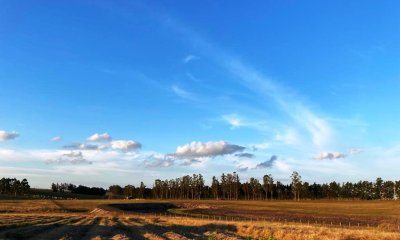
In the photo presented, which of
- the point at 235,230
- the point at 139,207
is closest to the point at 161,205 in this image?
the point at 139,207

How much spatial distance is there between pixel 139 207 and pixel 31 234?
9974 centimetres

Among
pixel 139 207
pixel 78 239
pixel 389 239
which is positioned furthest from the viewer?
pixel 139 207

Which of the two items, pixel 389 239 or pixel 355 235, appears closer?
pixel 389 239

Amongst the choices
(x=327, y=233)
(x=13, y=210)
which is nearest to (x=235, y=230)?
(x=327, y=233)

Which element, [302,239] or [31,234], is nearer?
[302,239]

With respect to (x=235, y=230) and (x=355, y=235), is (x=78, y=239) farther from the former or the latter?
(x=355, y=235)

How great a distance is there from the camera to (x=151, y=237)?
3959 cm

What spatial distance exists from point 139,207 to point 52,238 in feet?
338

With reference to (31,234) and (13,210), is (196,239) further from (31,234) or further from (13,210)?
(13,210)

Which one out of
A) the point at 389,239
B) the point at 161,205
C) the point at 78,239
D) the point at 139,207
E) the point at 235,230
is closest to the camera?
the point at 78,239

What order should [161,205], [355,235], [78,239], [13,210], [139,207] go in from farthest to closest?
[161,205]
[139,207]
[13,210]
[355,235]
[78,239]

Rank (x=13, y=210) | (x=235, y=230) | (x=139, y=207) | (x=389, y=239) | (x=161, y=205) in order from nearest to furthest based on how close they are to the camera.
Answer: (x=389, y=239)
(x=235, y=230)
(x=13, y=210)
(x=139, y=207)
(x=161, y=205)

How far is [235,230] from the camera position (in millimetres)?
49219

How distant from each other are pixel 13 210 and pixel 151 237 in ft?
251
